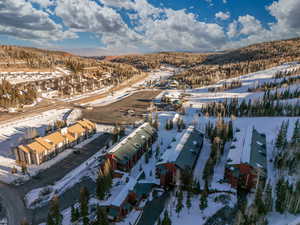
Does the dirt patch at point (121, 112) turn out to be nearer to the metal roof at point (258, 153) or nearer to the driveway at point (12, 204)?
the driveway at point (12, 204)

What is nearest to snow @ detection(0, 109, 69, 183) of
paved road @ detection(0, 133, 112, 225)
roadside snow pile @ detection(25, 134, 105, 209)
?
paved road @ detection(0, 133, 112, 225)

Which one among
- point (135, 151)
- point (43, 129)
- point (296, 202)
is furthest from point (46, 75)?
point (296, 202)

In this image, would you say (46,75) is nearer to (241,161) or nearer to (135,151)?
(135,151)

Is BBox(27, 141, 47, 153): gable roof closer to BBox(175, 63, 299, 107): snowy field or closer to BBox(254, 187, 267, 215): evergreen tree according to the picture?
BBox(254, 187, 267, 215): evergreen tree

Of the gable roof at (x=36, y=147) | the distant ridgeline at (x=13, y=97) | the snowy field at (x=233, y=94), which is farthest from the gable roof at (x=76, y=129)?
the snowy field at (x=233, y=94)

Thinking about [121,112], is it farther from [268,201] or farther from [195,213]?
[268,201]
